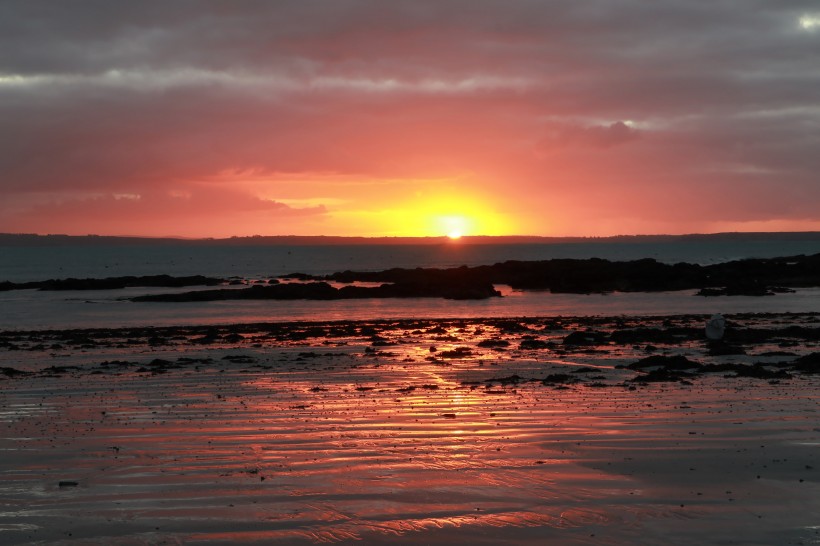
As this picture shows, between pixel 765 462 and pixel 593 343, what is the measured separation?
48.5 feet

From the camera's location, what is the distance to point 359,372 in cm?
1959

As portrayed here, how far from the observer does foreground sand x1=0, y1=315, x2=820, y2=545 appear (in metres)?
8.34

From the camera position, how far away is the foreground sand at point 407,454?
8.34m

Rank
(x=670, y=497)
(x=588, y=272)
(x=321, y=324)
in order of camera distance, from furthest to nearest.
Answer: (x=588, y=272)
(x=321, y=324)
(x=670, y=497)

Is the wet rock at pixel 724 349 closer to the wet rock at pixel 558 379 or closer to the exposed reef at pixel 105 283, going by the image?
the wet rock at pixel 558 379

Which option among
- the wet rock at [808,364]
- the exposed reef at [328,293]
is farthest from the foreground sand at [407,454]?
the exposed reef at [328,293]

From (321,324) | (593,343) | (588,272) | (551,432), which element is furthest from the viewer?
(588,272)

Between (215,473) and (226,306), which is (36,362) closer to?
(215,473)

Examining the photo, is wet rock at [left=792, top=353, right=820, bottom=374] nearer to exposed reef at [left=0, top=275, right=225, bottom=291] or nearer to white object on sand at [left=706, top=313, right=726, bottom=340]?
white object on sand at [left=706, top=313, right=726, bottom=340]

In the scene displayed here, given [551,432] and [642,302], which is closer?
[551,432]

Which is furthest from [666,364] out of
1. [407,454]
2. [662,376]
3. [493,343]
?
[407,454]

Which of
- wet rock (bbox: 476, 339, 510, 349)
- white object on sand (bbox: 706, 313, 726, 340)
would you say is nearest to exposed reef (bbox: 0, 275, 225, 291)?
wet rock (bbox: 476, 339, 510, 349)

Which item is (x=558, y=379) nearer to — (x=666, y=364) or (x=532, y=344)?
(x=666, y=364)

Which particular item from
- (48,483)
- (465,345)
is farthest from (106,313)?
(48,483)
